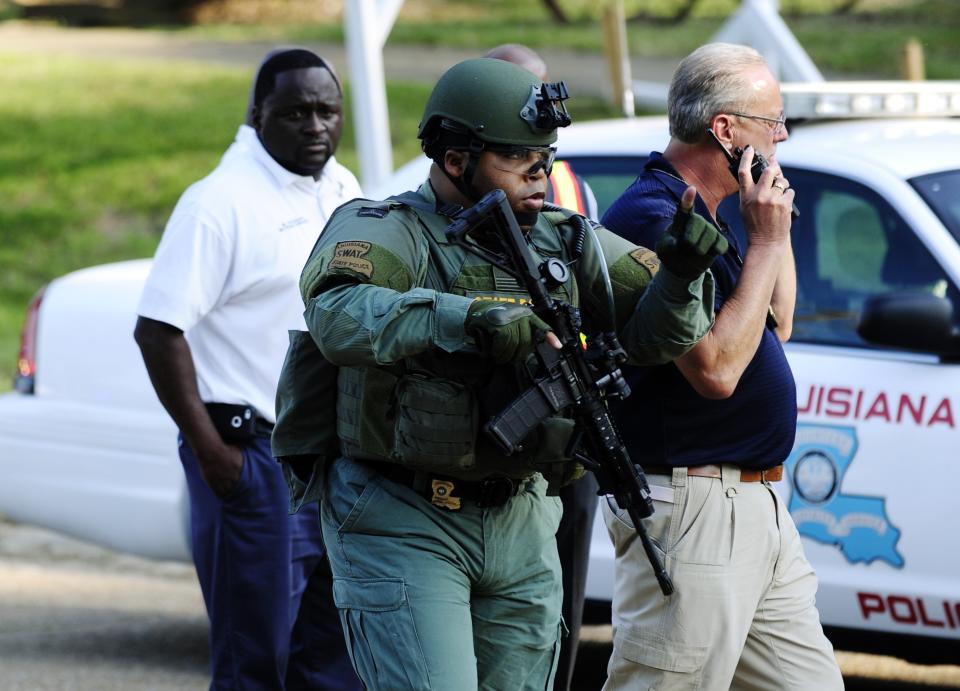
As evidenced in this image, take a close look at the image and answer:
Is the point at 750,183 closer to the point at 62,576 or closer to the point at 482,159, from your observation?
the point at 482,159

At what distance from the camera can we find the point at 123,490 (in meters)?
5.64

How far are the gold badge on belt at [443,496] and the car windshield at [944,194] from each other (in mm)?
2177

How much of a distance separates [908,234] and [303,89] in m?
1.81

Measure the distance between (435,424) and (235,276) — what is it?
1351mm

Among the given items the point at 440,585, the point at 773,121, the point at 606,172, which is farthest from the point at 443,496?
the point at 606,172

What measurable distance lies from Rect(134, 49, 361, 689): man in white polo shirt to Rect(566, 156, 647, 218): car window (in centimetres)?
117

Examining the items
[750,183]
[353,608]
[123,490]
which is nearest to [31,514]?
[123,490]

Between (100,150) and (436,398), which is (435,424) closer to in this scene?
(436,398)

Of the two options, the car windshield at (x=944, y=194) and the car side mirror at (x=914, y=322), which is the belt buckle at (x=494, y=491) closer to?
the car side mirror at (x=914, y=322)

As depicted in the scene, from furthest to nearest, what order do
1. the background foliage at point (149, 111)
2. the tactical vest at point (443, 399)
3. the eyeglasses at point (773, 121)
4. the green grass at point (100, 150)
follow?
the background foliage at point (149, 111) → the green grass at point (100, 150) → the eyeglasses at point (773, 121) → the tactical vest at point (443, 399)

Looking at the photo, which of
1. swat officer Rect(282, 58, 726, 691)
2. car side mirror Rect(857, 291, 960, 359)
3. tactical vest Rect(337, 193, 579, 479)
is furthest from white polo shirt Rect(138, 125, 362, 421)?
car side mirror Rect(857, 291, 960, 359)

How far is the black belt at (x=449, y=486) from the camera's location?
3094mm

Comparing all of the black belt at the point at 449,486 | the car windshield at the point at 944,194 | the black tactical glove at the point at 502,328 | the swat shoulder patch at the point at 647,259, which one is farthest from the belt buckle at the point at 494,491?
the car windshield at the point at 944,194

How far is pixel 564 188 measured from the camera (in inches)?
168
